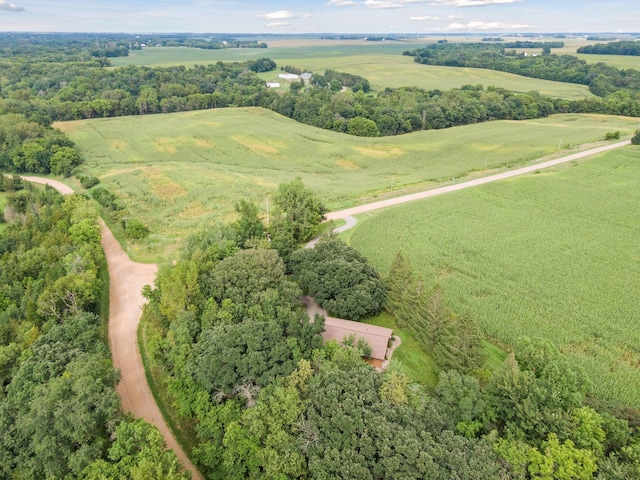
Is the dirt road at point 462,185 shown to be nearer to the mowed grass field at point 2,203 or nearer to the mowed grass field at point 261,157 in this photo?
the mowed grass field at point 261,157

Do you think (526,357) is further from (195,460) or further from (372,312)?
(195,460)

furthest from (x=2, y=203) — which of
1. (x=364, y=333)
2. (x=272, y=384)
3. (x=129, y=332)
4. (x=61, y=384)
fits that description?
(x=364, y=333)

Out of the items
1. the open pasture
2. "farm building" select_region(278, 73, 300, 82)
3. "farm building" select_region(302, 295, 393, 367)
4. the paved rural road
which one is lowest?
the paved rural road

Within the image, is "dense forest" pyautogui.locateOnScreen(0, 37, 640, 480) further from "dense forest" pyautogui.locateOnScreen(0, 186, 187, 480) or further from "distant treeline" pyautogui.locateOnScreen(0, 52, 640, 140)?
"distant treeline" pyautogui.locateOnScreen(0, 52, 640, 140)

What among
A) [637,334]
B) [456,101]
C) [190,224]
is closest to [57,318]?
[190,224]

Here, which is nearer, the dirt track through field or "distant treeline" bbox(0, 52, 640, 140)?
the dirt track through field

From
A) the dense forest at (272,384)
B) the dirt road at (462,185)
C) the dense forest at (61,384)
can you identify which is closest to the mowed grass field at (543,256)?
the dirt road at (462,185)

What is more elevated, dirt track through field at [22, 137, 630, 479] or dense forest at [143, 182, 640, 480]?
dense forest at [143, 182, 640, 480]

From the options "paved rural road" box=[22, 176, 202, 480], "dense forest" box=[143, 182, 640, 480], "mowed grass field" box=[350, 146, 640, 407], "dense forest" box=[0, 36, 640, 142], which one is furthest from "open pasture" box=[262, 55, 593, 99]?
"dense forest" box=[143, 182, 640, 480]
